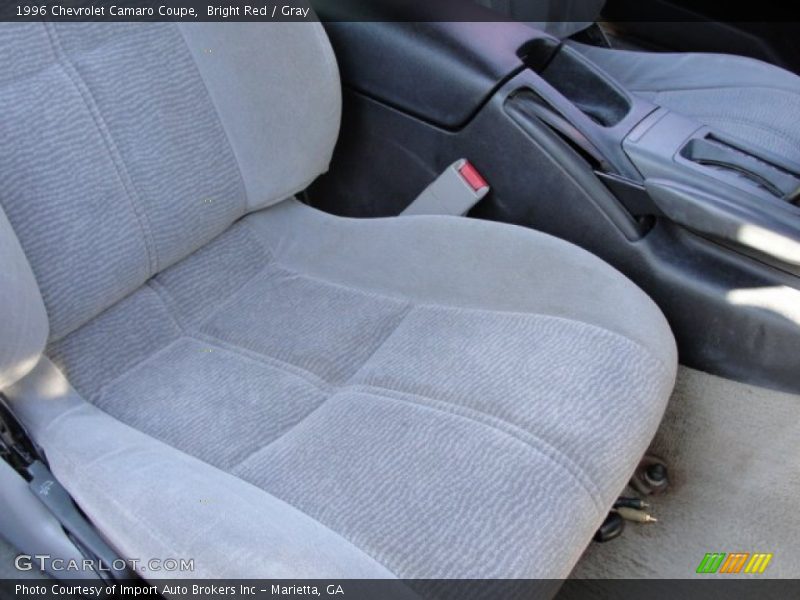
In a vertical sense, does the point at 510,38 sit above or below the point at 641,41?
above

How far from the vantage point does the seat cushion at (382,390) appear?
0.79 meters

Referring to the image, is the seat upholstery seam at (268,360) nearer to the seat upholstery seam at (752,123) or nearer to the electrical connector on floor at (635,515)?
the electrical connector on floor at (635,515)

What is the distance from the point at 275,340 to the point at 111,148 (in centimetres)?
32

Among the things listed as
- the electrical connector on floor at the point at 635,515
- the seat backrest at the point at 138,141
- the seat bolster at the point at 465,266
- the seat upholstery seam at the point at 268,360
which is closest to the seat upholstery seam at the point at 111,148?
the seat backrest at the point at 138,141

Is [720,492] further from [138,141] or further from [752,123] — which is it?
[138,141]

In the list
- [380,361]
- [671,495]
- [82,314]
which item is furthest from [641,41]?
[82,314]

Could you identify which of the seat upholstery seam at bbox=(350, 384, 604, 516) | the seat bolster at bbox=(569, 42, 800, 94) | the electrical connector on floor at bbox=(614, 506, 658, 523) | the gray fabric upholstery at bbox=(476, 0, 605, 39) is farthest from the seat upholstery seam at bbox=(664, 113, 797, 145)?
the seat upholstery seam at bbox=(350, 384, 604, 516)

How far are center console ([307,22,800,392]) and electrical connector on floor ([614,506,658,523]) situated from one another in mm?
249

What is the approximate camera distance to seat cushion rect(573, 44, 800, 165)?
1332 millimetres

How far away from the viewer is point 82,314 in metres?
1.01

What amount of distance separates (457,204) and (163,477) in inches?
24.0

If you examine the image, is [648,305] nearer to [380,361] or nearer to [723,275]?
[723,275]

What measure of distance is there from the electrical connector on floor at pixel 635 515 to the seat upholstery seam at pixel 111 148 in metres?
0.77

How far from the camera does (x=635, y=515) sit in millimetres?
1263
